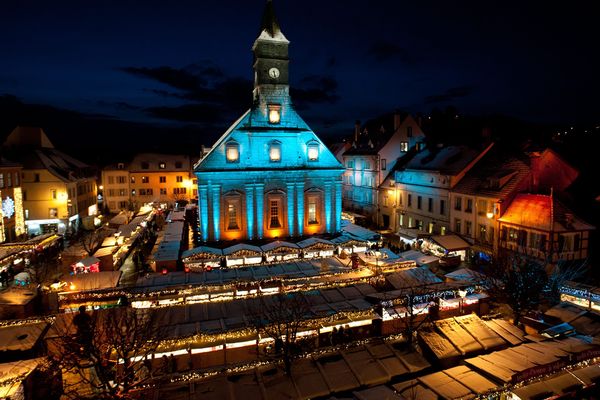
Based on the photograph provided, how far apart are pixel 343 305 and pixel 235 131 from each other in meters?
26.6

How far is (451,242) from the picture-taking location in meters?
40.2

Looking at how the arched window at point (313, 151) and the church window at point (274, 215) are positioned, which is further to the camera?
the arched window at point (313, 151)

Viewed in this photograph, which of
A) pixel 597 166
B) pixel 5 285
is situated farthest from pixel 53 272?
pixel 597 166

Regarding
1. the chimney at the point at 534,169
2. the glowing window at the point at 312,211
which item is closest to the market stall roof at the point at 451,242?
the chimney at the point at 534,169

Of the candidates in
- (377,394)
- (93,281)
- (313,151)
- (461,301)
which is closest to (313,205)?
(313,151)

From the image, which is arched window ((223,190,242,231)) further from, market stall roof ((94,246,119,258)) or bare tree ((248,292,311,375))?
bare tree ((248,292,311,375))

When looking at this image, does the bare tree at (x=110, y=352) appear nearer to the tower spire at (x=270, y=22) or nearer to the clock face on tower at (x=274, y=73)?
the clock face on tower at (x=274, y=73)

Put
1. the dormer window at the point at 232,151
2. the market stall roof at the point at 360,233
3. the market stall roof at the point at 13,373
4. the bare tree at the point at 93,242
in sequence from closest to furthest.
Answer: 1. the market stall roof at the point at 13,373
2. the bare tree at the point at 93,242
3. the market stall roof at the point at 360,233
4. the dormer window at the point at 232,151

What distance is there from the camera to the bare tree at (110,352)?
14.4m

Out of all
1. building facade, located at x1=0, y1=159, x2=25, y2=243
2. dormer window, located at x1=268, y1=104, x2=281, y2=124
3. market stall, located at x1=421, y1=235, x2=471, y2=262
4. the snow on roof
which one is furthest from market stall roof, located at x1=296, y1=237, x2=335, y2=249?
building facade, located at x1=0, y1=159, x2=25, y2=243

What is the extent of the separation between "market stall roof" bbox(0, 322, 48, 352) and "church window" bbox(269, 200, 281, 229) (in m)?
26.5

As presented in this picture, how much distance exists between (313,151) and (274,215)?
8.85 m

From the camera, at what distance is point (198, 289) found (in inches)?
900

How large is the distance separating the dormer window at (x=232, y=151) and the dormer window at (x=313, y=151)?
8437mm
